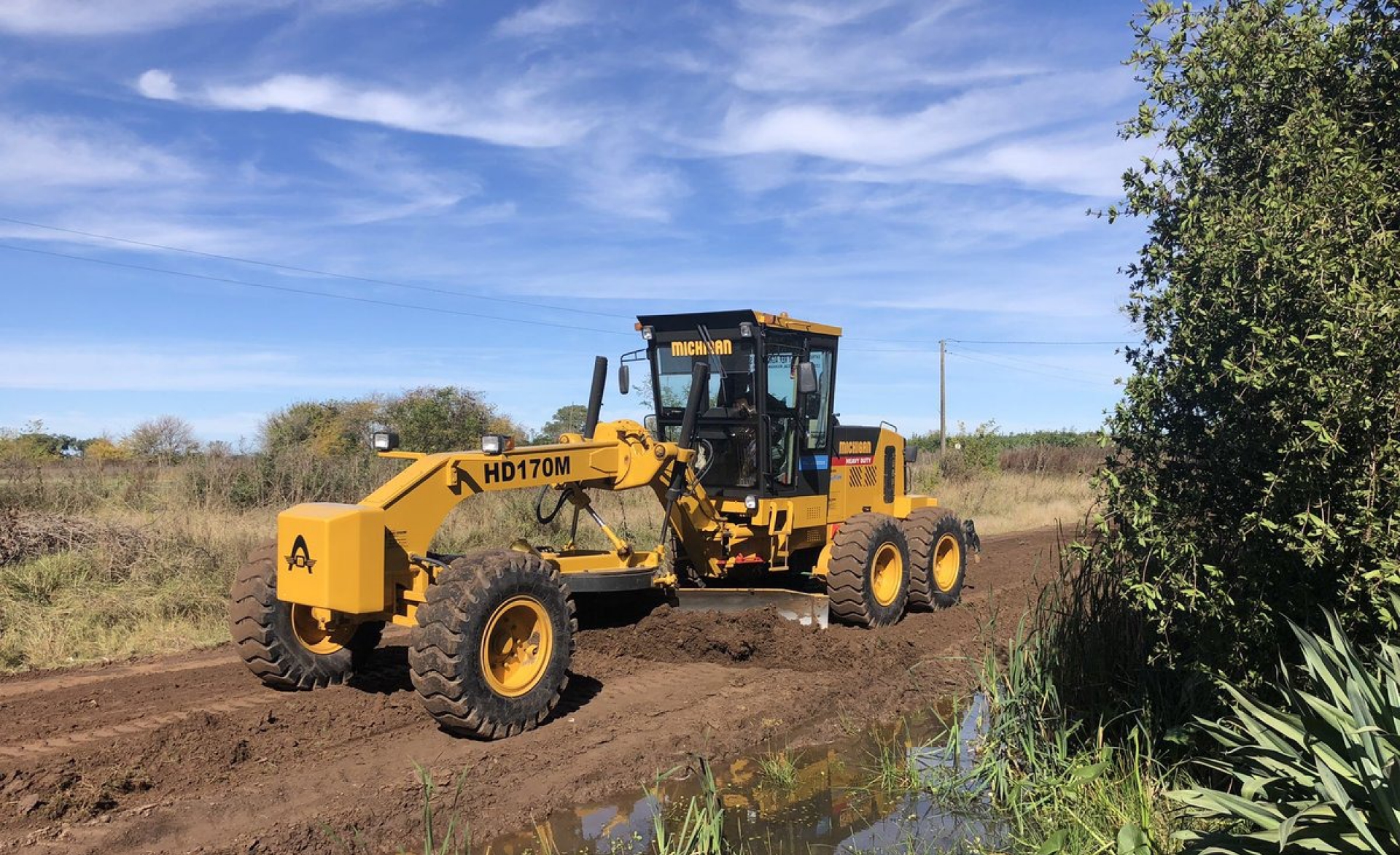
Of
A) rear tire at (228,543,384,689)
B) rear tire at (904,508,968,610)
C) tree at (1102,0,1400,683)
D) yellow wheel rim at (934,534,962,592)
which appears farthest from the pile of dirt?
tree at (1102,0,1400,683)

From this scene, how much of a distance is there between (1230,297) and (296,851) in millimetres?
4648

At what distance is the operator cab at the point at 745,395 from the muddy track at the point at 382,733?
143 centimetres

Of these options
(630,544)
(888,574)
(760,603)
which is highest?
(630,544)

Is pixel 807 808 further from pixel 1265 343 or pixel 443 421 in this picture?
pixel 443 421

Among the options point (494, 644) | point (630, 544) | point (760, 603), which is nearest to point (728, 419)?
point (630, 544)

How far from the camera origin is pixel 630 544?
936 cm

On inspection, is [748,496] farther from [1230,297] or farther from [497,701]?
[1230,297]

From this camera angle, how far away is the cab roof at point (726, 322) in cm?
904

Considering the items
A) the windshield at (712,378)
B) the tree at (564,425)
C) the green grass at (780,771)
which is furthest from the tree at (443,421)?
the green grass at (780,771)

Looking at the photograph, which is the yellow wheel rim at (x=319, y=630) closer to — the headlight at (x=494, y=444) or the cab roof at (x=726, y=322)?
the headlight at (x=494, y=444)

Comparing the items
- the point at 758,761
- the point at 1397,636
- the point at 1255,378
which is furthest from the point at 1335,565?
the point at 758,761

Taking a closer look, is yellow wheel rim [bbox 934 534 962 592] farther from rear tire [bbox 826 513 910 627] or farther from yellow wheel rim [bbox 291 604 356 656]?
yellow wheel rim [bbox 291 604 356 656]

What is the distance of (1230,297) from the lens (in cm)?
400

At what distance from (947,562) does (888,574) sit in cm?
128
